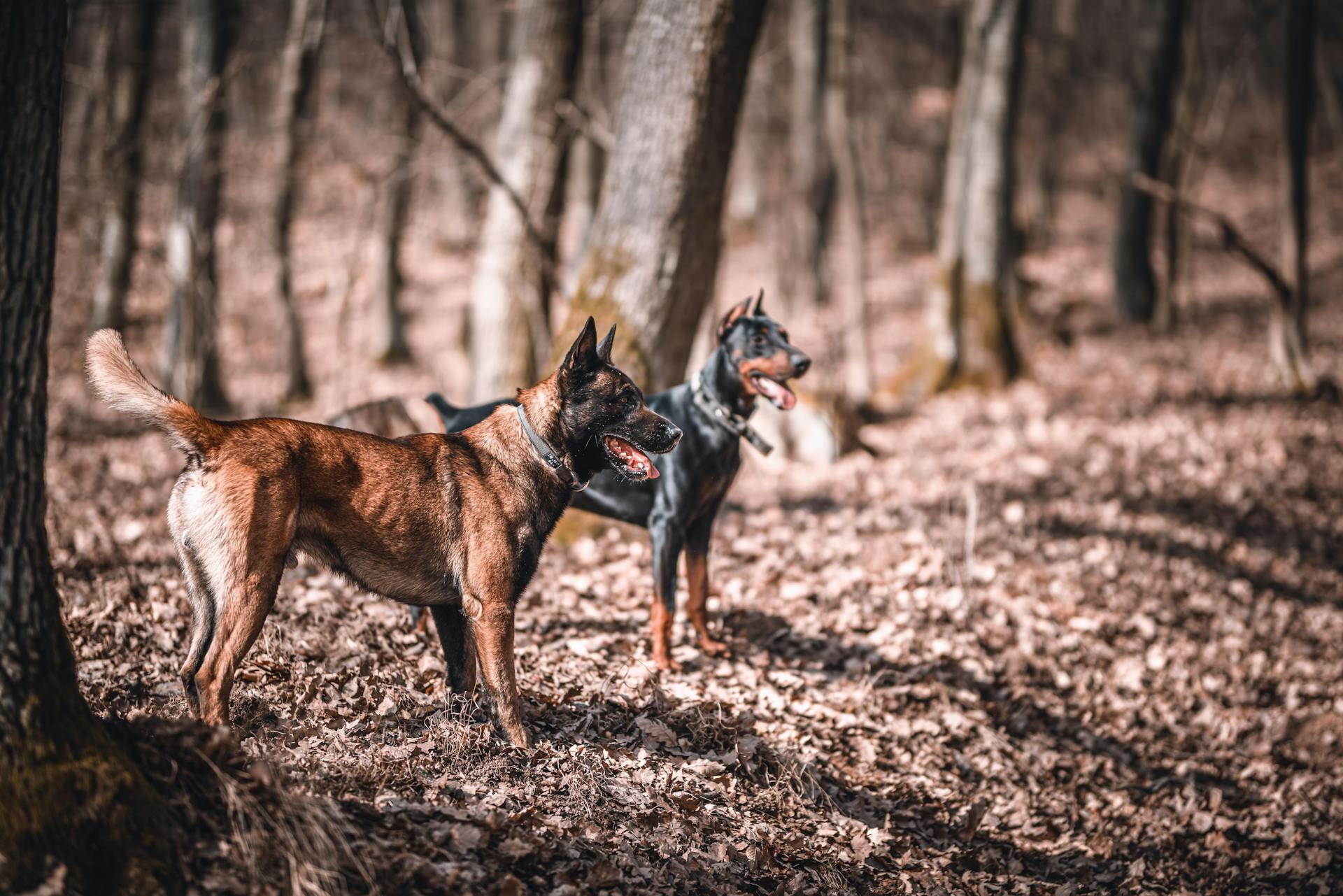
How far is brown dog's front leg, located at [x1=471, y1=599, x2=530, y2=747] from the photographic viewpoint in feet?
14.6

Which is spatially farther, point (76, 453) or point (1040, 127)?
point (1040, 127)

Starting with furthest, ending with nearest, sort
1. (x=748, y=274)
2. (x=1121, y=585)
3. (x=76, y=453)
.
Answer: (x=748, y=274), (x=76, y=453), (x=1121, y=585)

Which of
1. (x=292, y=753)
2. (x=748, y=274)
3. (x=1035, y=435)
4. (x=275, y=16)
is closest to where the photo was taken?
(x=292, y=753)

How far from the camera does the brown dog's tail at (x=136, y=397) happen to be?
372 cm

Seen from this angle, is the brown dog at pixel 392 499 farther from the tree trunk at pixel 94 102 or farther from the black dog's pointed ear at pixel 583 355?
the tree trunk at pixel 94 102

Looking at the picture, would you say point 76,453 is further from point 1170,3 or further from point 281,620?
point 1170,3

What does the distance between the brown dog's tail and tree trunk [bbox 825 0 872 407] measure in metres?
12.0

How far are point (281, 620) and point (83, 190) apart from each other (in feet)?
32.9

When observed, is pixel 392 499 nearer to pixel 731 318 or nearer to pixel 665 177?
pixel 731 318

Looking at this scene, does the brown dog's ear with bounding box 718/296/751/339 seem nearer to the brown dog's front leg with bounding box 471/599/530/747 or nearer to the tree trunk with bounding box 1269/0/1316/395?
the brown dog's front leg with bounding box 471/599/530/747

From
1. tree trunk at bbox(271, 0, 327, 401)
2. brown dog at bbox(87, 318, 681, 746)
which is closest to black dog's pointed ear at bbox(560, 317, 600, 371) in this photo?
brown dog at bbox(87, 318, 681, 746)

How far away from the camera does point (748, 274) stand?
1089 inches

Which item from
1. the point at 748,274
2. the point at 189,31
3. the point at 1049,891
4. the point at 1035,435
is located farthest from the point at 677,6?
the point at 748,274

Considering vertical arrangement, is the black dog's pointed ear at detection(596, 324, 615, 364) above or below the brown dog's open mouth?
above
